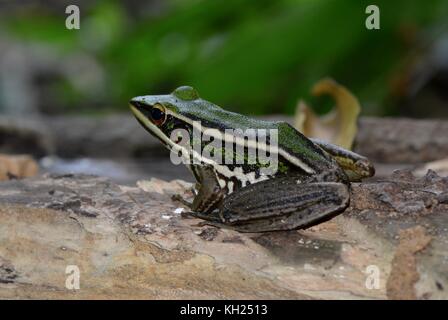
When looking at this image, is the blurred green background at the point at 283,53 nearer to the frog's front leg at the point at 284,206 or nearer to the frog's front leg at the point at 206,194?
Answer: the frog's front leg at the point at 206,194

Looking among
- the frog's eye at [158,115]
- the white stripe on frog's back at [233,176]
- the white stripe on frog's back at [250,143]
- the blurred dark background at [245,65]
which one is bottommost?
the white stripe on frog's back at [233,176]

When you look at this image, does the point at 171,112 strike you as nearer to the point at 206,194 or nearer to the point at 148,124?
the point at 148,124

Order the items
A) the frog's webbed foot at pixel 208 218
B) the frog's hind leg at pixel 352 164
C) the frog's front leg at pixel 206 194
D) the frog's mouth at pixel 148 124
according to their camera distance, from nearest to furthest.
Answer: the frog's webbed foot at pixel 208 218 < the frog's front leg at pixel 206 194 < the frog's hind leg at pixel 352 164 < the frog's mouth at pixel 148 124

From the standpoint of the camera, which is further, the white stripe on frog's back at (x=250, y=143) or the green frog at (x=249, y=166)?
the white stripe on frog's back at (x=250, y=143)

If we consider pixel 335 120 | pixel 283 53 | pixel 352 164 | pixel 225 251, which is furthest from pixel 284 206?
pixel 283 53

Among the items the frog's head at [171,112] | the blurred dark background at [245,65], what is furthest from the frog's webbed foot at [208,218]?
the blurred dark background at [245,65]

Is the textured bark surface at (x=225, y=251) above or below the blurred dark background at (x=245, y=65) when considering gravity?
below

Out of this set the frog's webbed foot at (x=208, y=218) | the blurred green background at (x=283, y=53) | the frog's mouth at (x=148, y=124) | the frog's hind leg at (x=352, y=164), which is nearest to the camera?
the frog's webbed foot at (x=208, y=218)

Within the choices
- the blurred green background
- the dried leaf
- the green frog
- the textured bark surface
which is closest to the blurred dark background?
the blurred green background

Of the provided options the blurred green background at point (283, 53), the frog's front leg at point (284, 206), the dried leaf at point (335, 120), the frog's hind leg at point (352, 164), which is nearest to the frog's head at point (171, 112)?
the frog's front leg at point (284, 206)
